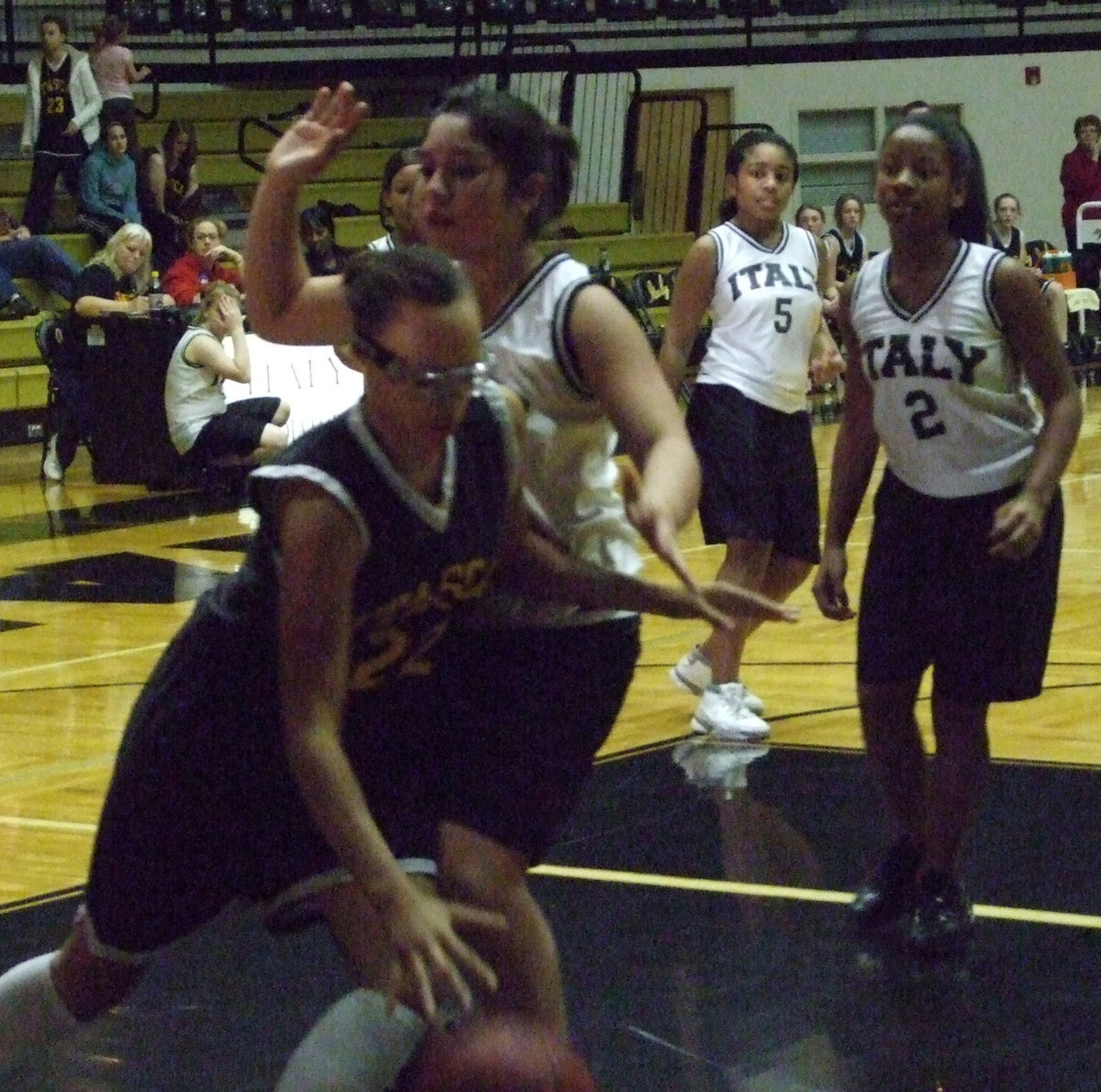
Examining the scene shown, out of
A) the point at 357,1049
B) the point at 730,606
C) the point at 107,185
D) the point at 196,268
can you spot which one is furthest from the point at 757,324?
the point at 107,185

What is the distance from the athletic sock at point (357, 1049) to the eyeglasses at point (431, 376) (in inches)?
28.3

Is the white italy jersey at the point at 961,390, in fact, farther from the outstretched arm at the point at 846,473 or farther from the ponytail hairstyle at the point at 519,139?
the ponytail hairstyle at the point at 519,139

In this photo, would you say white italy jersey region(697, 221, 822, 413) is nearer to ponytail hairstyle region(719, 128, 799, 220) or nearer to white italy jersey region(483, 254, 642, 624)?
ponytail hairstyle region(719, 128, 799, 220)

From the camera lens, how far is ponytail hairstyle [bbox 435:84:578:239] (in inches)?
126

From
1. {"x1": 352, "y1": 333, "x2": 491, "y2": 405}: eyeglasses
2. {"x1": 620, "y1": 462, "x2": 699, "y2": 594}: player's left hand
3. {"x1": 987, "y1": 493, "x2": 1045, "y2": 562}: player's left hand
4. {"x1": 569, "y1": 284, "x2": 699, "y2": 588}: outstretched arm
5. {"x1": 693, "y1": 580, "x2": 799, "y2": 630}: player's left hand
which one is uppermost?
{"x1": 352, "y1": 333, "x2": 491, "y2": 405}: eyeglasses

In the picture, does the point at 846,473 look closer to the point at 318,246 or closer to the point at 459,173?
the point at 459,173

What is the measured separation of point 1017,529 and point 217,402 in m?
8.02

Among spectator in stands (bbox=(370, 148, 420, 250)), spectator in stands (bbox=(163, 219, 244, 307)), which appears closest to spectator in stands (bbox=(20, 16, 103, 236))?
spectator in stands (bbox=(163, 219, 244, 307))

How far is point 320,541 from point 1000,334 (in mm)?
1974

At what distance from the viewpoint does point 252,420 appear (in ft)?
37.4

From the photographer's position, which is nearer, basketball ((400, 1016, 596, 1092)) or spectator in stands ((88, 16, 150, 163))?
basketball ((400, 1016, 596, 1092))

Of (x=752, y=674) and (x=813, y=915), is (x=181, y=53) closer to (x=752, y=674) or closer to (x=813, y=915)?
(x=752, y=674)

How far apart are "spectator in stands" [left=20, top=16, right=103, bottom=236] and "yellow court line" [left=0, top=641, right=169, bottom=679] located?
895 cm

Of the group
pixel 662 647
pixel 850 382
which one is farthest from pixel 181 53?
pixel 850 382
